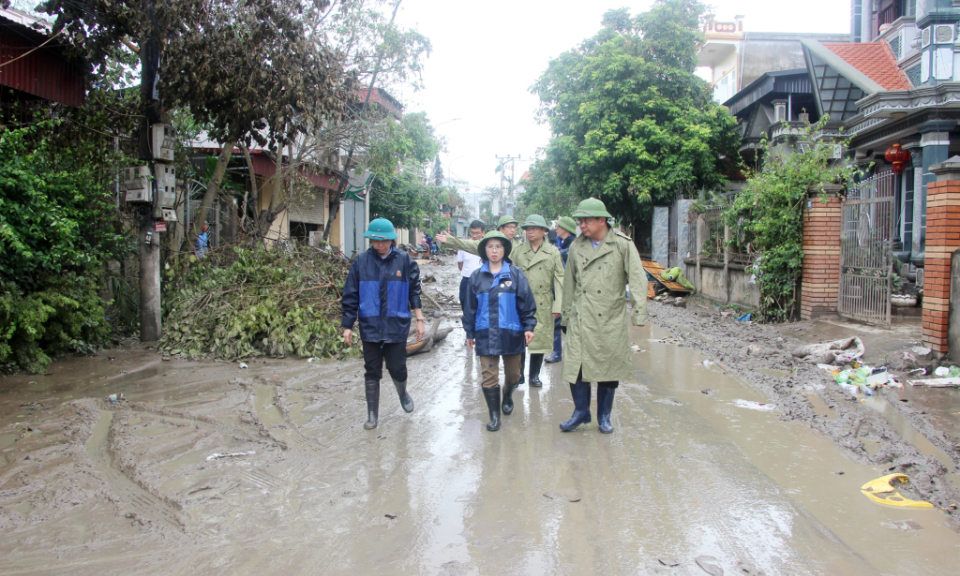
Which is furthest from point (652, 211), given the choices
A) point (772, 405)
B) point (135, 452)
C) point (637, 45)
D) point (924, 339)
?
point (135, 452)

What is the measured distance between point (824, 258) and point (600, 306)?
6975mm

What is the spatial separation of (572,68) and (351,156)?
34.8 feet

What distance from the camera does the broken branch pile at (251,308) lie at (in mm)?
8273

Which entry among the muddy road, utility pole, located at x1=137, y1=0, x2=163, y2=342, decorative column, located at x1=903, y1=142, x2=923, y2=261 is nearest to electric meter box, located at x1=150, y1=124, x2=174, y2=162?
utility pole, located at x1=137, y1=0, x2=163, y2=342

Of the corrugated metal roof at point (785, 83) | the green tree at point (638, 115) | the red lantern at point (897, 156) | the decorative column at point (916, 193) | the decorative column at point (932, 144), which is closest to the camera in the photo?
the decorative column at point (932, 144)

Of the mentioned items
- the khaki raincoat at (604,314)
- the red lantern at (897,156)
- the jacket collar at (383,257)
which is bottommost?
the khaki raincoat at (604,314)

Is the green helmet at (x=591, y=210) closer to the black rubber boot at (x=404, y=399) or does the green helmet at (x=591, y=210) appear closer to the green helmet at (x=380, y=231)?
the green helmet at (x=380, y=231)

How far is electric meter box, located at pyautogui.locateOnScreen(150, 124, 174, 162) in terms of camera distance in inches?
345

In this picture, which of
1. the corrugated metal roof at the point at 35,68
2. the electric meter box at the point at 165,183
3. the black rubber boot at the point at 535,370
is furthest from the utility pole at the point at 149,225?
the black rubber boot at the point at 535,370

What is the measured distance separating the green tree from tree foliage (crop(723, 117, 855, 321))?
9.48 m

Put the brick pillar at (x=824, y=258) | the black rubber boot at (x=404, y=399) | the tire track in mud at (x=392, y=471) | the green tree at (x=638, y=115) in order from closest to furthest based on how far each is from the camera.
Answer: the tire track in mud at (x=392, y=471) → the black rubber boot at (x=404, y=399) → the brick pillar at (x=824, y=258) → the green tree at (x=638, y=115)

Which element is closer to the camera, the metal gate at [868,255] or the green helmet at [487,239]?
the green helmet at [487,239]

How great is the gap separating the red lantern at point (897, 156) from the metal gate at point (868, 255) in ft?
18.6

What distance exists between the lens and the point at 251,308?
840 centimetres
